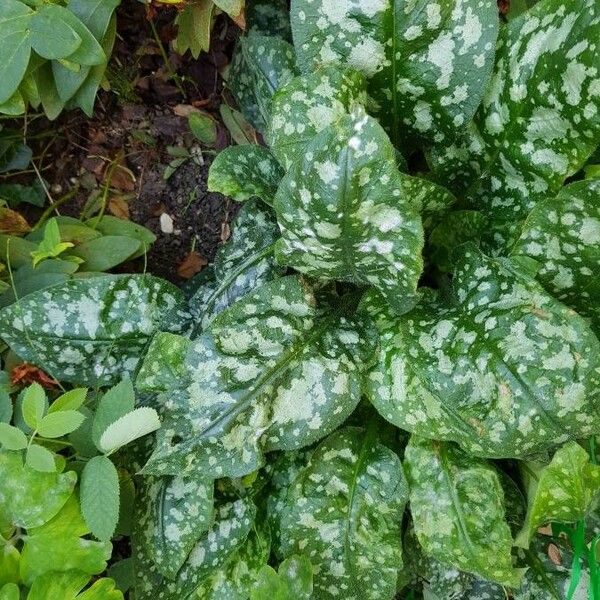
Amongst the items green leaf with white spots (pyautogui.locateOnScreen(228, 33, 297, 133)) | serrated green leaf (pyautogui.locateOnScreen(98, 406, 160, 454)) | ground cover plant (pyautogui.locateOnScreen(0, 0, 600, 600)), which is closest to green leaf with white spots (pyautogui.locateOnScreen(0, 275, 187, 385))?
ground cover plant (pyautogui.locateOnScreen(0, 0, 600, 600))

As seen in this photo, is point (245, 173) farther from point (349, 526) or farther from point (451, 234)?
point (349, 526)

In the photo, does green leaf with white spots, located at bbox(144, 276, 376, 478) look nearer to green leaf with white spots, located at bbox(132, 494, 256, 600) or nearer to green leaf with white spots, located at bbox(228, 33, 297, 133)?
green leaf with white spots, located at bbox(132, 494, 256, 600)

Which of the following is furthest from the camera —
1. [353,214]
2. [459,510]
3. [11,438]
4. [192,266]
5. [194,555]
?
[192,266]

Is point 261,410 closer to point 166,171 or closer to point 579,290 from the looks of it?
point 579,290

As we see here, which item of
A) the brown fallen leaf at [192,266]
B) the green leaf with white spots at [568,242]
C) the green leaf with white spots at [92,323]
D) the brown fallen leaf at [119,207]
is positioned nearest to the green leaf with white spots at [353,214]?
the green leaf with white spots at [568,242]

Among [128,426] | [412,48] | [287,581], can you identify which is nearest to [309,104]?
[412,48]

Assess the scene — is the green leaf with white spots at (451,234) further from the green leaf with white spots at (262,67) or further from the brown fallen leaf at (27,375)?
the brown fallen leaf at (27,375)

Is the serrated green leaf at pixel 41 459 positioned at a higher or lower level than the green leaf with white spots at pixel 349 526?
higher
